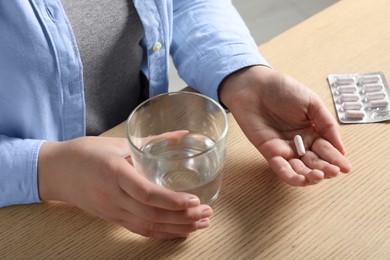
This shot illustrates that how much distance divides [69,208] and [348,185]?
11.0 inches

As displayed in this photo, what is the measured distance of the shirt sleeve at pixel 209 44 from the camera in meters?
0.64

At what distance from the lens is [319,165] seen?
0.51m

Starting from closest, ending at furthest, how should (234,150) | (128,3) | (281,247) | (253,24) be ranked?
1. (281,247)
2. (234,150)
3. (128,3)
4. (253,24)

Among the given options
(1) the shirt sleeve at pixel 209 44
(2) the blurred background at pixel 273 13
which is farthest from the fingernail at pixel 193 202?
(2) the blurred background at pixel 273 13

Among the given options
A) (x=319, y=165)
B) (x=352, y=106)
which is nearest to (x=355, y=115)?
(x=352, y=106)

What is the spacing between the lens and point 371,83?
0.64m

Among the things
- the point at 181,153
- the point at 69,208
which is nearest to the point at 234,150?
the point at 181,153

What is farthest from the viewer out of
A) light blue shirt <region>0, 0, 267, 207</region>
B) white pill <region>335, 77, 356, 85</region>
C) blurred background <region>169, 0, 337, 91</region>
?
blurred background <region>169, 0, 337, 91</region>

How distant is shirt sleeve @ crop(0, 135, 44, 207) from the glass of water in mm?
116

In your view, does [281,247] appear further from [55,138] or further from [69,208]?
[55,138]

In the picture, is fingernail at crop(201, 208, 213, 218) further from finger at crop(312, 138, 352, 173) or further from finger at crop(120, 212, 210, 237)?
finger at crop(312, 138, 352, 173)

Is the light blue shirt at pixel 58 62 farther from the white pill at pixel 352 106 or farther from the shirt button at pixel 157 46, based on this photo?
the white pill at pixel 352 106

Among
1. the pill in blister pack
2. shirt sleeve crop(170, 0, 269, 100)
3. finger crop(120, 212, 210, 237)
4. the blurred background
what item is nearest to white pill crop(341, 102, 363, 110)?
the pill in blister pack

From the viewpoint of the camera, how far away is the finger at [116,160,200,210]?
44 centimetres
